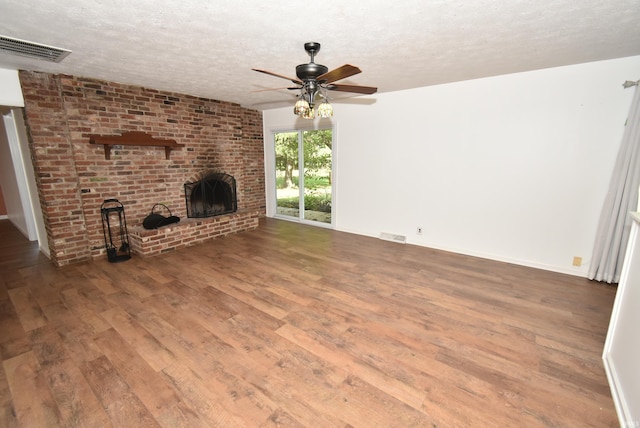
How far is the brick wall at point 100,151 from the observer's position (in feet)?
10.9

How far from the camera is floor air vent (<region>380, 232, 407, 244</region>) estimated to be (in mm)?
4516

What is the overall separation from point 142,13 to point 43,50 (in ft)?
4.89

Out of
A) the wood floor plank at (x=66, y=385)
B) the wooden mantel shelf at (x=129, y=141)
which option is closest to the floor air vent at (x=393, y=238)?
the wooden mantel shelf at (x=129, y=141)

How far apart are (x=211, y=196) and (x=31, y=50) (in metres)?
2.87

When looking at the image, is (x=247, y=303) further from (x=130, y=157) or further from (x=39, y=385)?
(x=130, y=157)

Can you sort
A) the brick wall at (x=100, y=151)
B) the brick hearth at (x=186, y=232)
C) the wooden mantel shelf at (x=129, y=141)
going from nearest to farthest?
the brick wall at (x=100, y=151) < the wooden mantel shelf at (x=129, y=141) < the brick hearth at (x=186, y=232)

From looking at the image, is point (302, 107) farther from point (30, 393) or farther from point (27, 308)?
point (27, 308)

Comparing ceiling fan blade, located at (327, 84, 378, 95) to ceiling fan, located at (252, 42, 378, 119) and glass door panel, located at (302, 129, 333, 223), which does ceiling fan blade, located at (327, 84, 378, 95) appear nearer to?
ceiling fan, located at (252, 42, 378, 119)

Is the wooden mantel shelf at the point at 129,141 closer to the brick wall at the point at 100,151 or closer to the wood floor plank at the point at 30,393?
the brick wall at the point at 100,151

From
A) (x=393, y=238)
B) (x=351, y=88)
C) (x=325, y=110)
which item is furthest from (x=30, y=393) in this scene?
(x=393, y=238)

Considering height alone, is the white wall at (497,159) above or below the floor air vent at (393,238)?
above

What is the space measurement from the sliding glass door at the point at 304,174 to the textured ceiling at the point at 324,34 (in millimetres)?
2169

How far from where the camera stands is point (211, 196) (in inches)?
199

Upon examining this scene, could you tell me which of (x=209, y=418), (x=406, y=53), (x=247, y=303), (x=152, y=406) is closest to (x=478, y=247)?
(x=406, y=53)
